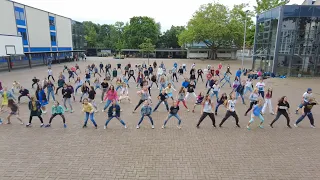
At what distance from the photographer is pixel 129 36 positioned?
62219mm

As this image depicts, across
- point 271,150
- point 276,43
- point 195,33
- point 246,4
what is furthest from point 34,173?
point 246,4

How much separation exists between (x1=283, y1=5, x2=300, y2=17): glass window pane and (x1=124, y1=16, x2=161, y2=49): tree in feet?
139

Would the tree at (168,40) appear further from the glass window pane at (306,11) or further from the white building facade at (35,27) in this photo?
the glass window pane at (306,11)

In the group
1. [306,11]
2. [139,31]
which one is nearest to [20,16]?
[139,31]

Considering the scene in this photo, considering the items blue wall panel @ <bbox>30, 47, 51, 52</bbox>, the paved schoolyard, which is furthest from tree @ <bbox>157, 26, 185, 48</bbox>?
the paved schoolyard

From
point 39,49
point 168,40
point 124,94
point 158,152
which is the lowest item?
point 158,152

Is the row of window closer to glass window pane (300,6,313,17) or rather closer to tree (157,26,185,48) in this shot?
glass window pane (300,6,313,17)

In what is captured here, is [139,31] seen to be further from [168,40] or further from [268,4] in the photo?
[268,4]

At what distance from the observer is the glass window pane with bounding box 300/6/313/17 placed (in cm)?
2155

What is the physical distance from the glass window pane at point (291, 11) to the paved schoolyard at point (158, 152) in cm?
1753

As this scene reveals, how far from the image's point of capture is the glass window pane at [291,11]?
2184 centimetres

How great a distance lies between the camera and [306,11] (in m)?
21.6

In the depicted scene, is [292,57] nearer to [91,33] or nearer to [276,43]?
[276,43]

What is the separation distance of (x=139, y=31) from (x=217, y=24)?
2572cm
